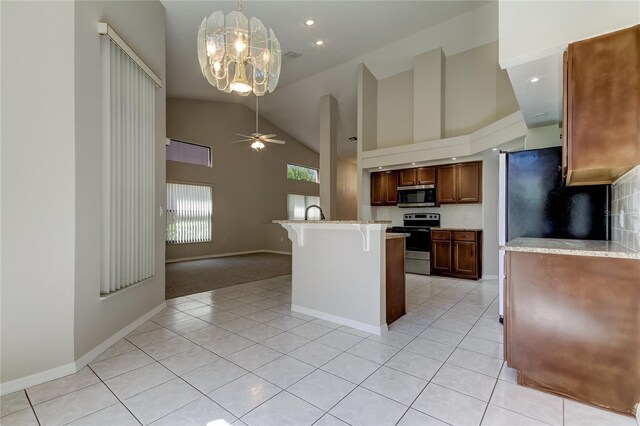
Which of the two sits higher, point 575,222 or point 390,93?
point 390,93

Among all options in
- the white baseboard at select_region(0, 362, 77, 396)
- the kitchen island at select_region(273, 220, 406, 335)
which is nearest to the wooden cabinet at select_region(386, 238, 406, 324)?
the kitchen island at select_region(273, 220, 406, 335)

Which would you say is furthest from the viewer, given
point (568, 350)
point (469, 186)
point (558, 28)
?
point (469, 186)

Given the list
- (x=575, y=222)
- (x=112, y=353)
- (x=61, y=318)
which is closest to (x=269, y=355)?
(x=112, y=353)

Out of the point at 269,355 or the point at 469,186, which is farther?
the point at 469,186

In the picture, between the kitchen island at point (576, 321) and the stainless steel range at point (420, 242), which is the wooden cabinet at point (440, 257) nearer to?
the stainless steel range at point (420, 242)

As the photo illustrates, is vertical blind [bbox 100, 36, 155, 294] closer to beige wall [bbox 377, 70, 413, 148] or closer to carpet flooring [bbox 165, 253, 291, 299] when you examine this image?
carpet flooring [bbox 165, 253, 291, 299]

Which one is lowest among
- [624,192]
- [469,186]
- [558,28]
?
[624,192]

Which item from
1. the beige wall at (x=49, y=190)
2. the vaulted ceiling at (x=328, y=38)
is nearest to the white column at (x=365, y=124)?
the vaulted ceiling at (x=328, y=38)

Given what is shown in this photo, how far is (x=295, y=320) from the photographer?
317 centimetres

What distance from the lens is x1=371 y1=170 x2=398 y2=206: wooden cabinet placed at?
6.17 metres

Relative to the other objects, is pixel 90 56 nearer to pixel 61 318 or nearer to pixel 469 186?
pixel 61 318

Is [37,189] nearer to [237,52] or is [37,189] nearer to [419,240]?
[237,52]

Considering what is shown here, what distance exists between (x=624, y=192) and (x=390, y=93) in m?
5.12

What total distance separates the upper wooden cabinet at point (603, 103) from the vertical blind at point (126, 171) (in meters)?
3.62
